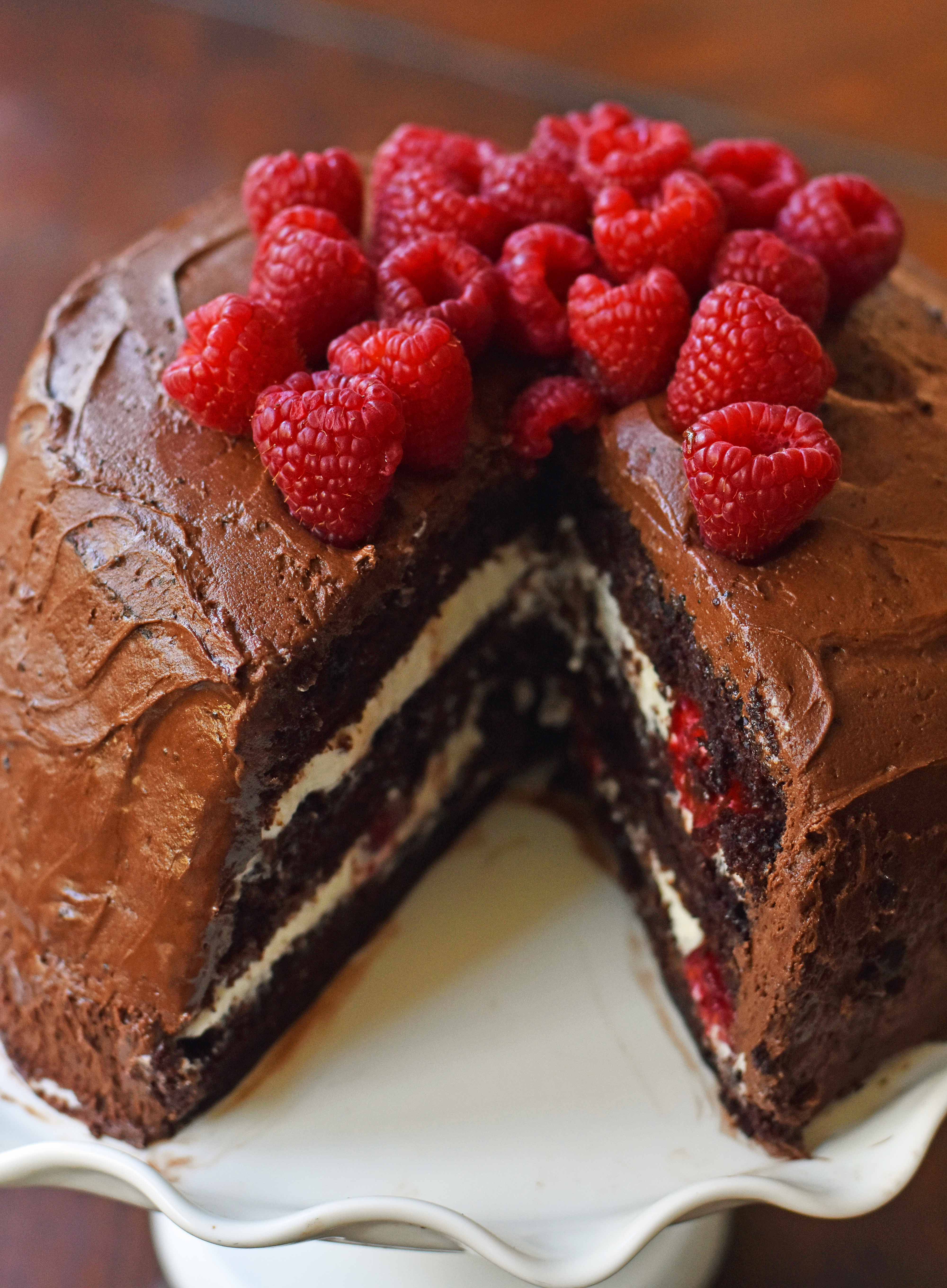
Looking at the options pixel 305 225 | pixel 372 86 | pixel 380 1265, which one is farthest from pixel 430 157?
pixel 372 86

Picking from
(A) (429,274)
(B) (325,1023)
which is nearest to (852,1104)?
(B) (325,1023)

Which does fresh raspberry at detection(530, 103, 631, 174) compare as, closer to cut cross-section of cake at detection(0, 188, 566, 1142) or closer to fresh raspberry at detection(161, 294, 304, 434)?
cut cross-section of cake at detection(0, 188, 566, 1142)

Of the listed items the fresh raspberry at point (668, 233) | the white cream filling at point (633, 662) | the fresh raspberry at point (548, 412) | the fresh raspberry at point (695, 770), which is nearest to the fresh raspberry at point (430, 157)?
the fresh raspberry at point (668, 233)

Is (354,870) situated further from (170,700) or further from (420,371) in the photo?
(420,371)

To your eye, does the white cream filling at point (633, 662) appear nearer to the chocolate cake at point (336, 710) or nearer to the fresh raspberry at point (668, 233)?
the chocolate cake at point (336, 710)

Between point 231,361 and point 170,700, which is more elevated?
point 231,361

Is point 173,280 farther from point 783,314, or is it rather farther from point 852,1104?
point 852,1104

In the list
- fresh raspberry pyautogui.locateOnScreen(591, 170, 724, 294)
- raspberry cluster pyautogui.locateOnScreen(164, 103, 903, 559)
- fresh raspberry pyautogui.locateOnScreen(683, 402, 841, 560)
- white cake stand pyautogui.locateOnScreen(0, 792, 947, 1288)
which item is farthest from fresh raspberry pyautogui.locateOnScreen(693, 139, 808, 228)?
white cake stand pyautogui.locateOnScreen(0, 792, 947, 1288)
